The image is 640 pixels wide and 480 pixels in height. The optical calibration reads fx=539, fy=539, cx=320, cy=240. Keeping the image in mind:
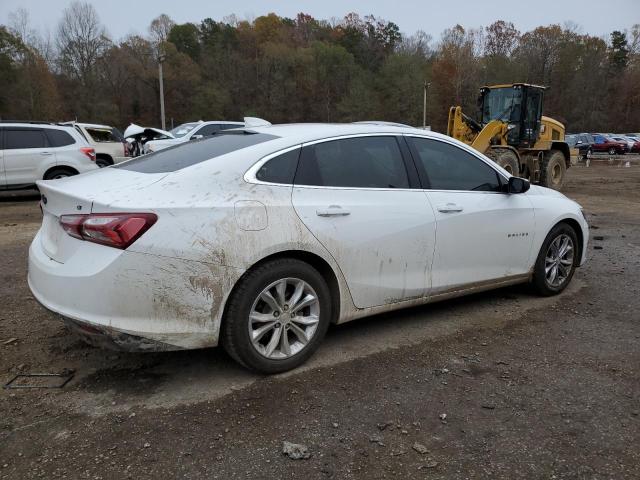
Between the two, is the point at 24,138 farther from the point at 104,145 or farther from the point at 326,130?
the point at 326,130

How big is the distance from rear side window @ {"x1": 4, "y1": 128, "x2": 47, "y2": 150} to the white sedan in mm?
9472

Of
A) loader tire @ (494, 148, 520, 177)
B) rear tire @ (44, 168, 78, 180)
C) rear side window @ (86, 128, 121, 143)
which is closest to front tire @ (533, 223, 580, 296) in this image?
loader tire @ (494, 148, 520, 177)

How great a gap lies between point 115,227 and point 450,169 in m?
2.62

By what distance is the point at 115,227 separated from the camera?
2.86m

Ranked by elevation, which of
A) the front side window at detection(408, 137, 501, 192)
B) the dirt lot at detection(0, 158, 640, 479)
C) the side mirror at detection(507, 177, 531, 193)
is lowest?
the dirt lot at detection(0, 158, 640, 479)

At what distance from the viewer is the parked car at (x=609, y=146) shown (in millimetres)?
39406

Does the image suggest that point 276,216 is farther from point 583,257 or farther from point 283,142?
point 583,257

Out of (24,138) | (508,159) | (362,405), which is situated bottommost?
(362,405)

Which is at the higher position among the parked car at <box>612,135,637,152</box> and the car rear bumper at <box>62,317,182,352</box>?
the parked car at <box>612,135,637,152</box>

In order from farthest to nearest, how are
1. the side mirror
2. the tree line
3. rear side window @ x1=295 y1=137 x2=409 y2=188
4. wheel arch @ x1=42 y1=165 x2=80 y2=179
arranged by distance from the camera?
the tree line → wheel arch @ x1=42 y1=165 x2=80 y2=179 → the side mirror → rear side window @ x1=295 y1=137 x2=409 y2=188

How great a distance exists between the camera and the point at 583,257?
17.6ft

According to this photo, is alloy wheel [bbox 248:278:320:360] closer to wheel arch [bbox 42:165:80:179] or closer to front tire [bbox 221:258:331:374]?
front tire [bbox 221:258:331:374]

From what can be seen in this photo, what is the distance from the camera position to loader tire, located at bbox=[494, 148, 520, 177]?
46.3ft

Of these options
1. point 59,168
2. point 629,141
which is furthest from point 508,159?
point 629,141
